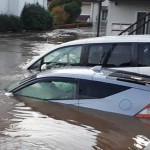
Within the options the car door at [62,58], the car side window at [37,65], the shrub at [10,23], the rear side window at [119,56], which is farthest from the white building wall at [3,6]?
the rear side window at [119,56]

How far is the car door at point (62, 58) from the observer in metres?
10.0

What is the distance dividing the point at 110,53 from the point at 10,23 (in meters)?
28.9

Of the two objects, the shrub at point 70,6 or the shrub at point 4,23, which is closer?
the shrub at point 4,23

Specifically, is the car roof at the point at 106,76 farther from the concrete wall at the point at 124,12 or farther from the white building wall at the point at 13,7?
the white building wall at the point at 13,7

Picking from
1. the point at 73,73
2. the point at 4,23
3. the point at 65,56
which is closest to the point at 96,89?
the point at 73,73

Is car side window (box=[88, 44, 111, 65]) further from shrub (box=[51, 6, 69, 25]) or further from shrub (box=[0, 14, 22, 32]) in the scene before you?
shrub (box=[51, 6, 69, 25])

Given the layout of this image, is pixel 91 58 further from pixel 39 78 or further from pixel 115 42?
pixel 39 78

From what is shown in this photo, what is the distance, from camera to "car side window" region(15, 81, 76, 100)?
300 inches

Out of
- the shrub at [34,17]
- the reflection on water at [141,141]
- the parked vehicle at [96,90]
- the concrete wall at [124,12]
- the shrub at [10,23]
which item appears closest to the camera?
the reflection on water at [141,141]

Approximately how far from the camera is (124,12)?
763 inches

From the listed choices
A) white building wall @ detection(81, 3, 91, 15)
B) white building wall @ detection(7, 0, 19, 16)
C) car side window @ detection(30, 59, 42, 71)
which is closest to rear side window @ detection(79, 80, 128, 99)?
car side window @ detection(30, 59, 42, 71)

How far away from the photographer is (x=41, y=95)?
25.9 feet

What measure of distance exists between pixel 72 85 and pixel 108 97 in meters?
0.64

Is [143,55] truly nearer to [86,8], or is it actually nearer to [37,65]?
[37,65]
